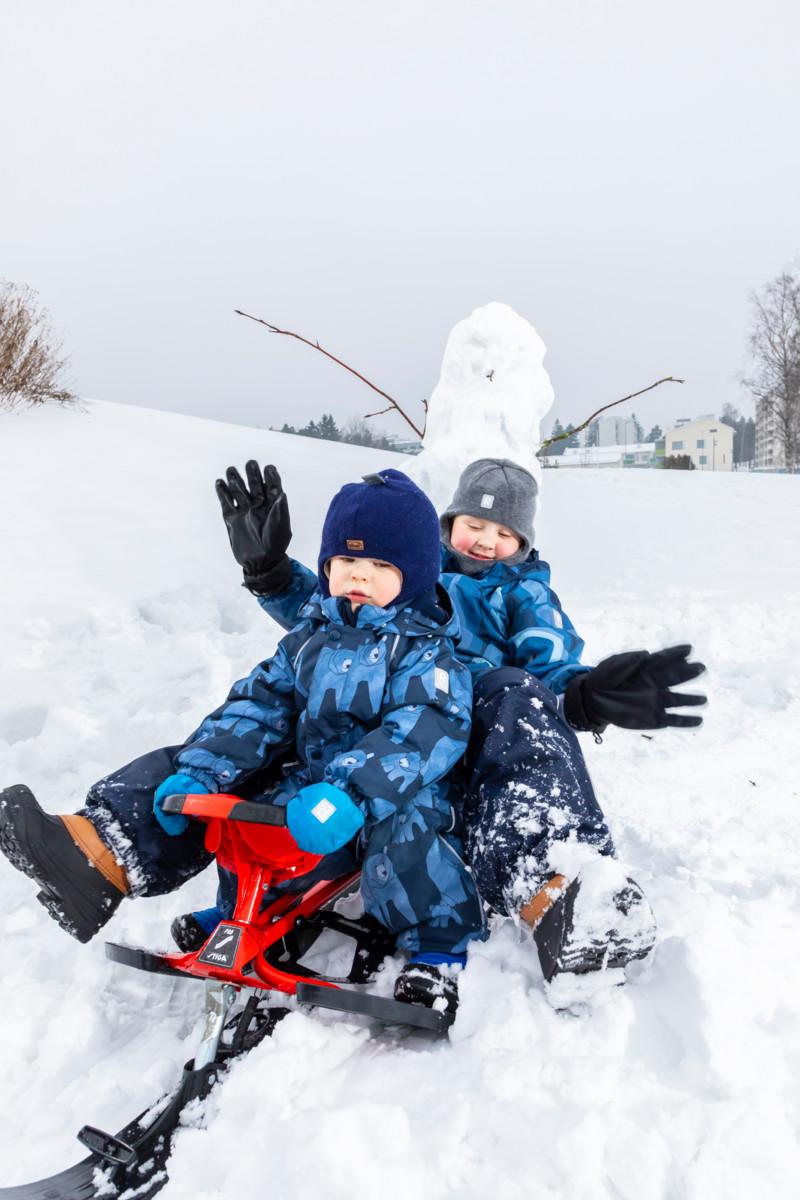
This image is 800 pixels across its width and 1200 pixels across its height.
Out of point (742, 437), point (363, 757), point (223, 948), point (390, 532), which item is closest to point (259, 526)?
point (390, 532)

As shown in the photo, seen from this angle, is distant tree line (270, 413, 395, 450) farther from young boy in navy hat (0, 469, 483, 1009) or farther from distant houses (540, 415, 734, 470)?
distant houses (540, 415, 734, 470)

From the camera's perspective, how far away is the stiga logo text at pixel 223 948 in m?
1.73

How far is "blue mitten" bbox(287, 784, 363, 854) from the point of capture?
5.51 ft

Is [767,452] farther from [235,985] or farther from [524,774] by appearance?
[235,985]

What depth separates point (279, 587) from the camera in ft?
9.02

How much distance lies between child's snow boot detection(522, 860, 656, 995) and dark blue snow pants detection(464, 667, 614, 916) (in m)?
0.16

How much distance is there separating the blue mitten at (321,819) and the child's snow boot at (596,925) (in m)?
0.47

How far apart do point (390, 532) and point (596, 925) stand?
1.12 m

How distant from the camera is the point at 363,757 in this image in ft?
6.05

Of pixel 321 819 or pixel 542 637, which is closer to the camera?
pixel 321 819

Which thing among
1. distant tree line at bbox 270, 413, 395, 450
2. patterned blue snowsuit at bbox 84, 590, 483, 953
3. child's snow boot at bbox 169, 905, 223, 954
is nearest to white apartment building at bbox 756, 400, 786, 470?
distant tree line at bbox 270, 413, 395, 450

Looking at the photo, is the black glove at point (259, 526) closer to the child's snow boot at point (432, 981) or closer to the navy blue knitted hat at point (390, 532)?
the navy blue knitted hat at point (390, 532)

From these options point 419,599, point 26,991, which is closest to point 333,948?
point 26,991

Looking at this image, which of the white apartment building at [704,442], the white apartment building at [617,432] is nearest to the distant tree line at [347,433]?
the white apartment building at [617,432]
